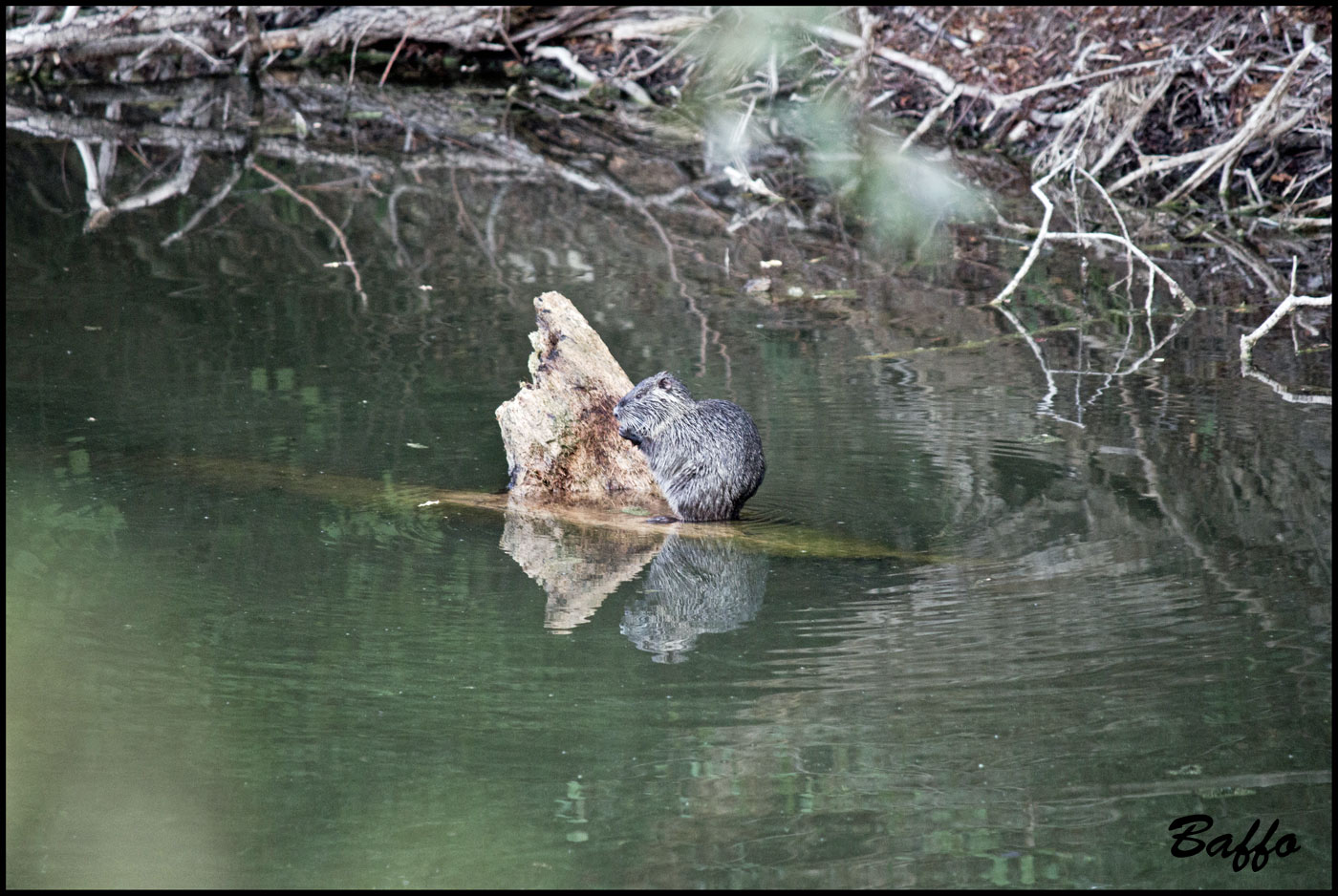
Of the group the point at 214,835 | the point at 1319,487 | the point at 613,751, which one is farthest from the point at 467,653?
the point at 1319,487

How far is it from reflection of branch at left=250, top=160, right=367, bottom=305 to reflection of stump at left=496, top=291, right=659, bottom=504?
3.04 meters

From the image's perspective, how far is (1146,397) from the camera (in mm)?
6914

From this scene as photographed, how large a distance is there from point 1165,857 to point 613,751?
1384 mm

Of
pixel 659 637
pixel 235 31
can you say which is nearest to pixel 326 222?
pixel 659 637

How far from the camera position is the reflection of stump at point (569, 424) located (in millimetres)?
5684

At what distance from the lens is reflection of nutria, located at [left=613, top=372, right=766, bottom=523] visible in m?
5.41

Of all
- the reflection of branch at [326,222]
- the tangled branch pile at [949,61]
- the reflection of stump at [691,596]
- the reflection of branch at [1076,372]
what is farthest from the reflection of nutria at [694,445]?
the tangled branch pile at [949,61]

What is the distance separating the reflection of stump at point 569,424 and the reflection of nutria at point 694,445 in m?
0.27

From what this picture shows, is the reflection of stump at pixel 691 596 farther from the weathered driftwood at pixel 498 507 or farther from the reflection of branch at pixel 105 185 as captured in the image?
the reflection of branch at pixel 105 185

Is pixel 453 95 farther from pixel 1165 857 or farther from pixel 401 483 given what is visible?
pixel 1165 857

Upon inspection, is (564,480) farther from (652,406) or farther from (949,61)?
(949,61)

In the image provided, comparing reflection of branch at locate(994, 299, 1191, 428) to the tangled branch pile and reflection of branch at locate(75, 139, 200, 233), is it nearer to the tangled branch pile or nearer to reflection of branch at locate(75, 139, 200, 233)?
the tangled branch pile

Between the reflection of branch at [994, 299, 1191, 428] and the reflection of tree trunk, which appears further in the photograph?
the reflection of tree trunk

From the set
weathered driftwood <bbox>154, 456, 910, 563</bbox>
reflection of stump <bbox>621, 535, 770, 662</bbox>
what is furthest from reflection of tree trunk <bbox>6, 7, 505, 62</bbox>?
reflection of stump <bbox>621, 535, 770, 662</bbox>
